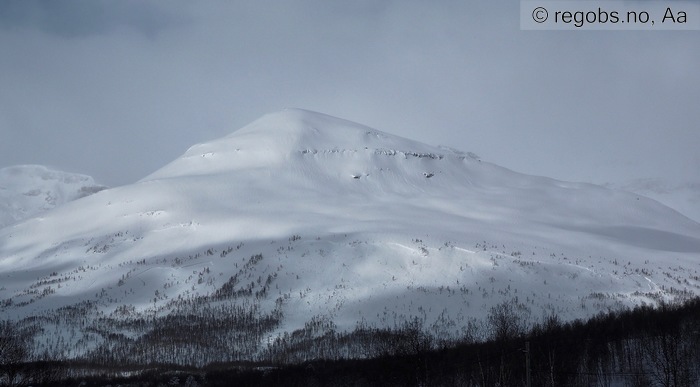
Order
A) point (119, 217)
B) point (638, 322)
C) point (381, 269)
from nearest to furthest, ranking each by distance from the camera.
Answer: point (638, 322) < point (381, 269) < point (119, 217)

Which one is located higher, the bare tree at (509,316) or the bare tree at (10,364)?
the bare tree at (509,316)

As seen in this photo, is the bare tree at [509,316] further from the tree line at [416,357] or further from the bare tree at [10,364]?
the bare tree at [10,364]

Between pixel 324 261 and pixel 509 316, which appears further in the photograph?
pixel 324 261

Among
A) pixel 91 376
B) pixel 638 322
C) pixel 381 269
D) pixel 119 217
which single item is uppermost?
pixel 119 217

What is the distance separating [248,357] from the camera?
10838 centimetres

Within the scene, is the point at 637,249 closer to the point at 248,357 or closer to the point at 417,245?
the point at 417,245

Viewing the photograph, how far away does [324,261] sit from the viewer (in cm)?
14025

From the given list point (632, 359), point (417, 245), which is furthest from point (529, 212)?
point (632, 359)

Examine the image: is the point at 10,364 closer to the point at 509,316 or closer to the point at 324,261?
the point at 509,316

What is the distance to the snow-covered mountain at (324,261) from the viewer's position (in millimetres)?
120625

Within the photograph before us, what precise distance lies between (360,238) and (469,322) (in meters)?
41.5

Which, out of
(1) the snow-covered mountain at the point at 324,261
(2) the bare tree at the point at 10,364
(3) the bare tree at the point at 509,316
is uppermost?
(1) the snow-covered mountain at the point at 324,261

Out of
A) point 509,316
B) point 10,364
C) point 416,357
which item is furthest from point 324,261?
point 416,357

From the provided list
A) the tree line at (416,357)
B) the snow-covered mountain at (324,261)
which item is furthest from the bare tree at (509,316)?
the snow-covered mountain at (324,261)
